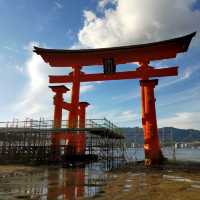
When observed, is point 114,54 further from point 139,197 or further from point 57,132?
point 139,197

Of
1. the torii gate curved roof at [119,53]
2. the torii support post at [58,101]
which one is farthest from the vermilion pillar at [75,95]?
the torii support post at [58,101]

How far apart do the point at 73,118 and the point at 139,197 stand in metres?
12.6

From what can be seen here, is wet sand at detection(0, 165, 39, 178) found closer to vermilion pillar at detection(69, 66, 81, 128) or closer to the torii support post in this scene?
vermilion pillar at detection(69, 66, 81, 128)

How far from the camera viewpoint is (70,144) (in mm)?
20359

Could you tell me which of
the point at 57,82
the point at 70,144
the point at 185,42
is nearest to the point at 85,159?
the point at 70,144

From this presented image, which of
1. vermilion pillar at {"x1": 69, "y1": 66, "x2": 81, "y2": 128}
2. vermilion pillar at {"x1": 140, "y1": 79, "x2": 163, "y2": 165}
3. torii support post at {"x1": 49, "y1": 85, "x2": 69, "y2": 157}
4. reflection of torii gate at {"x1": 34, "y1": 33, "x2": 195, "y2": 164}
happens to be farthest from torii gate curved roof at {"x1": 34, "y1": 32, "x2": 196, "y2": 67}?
torii support post at {"x1": 49, "y1": 85, "x2": 69, "y2": 157}

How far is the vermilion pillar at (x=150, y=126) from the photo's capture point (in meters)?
18.6

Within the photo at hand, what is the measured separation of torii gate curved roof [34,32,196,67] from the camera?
63.2 ft

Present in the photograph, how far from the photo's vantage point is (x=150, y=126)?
18906 mm

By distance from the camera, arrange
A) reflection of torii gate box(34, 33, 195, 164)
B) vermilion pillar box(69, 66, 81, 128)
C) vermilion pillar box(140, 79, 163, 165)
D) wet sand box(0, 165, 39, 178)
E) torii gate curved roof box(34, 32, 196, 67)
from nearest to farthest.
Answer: wet sand box(0, 165, 39, 178) → vermilion pillar box(140, 79, 163, 165) → reflection of torii gate box(34, 33, 195, 164) → torii gate curved roof box(34, 32, 196, 67) → vermilion pillar box(69, 66, 81, 128)

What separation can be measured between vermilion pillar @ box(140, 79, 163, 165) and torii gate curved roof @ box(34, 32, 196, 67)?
206 centimetres

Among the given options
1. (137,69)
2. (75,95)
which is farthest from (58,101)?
(137,69)

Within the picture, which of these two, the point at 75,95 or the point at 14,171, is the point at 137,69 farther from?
the point at 14,171

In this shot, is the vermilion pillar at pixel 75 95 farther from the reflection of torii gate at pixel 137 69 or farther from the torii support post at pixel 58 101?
the torii support post at pixel 58 101
